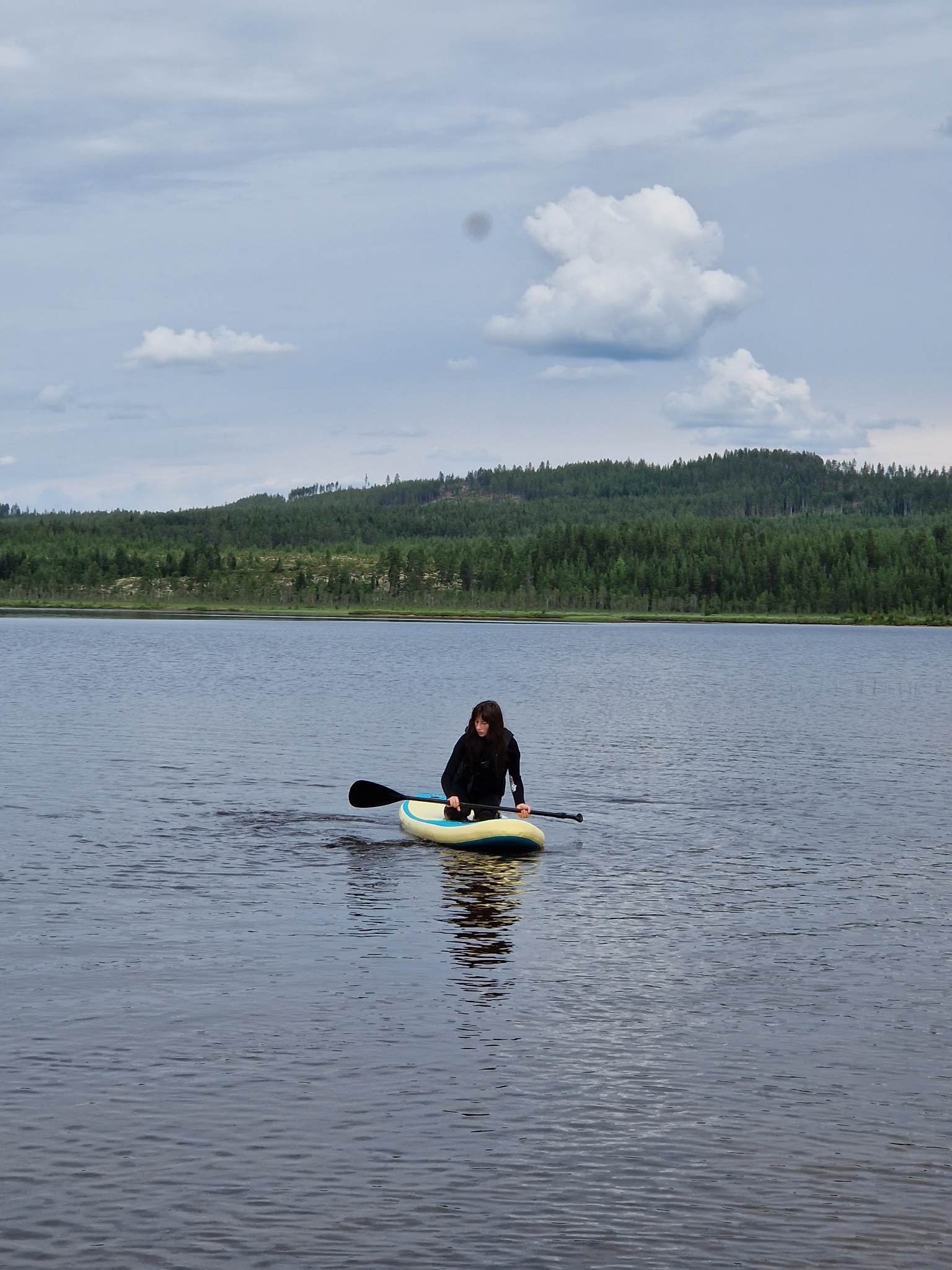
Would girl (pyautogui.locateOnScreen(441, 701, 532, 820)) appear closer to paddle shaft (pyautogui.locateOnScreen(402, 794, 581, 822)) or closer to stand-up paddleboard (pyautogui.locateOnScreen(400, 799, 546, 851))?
paddle shaft (pyautogui.locateOnScreen(402, 794, 581, 822))

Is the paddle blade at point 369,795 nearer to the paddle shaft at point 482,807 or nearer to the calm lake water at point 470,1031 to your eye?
the calm lake water at point 470,1031

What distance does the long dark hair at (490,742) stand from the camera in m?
28.0

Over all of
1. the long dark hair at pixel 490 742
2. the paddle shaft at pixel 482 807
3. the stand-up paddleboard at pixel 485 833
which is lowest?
the stand-up paddleboard at pixel 485 833

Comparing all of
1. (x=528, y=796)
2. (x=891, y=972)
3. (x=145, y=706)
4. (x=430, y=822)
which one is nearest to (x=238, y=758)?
(x=528, y=796)

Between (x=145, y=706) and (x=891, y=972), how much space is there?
5340 cm

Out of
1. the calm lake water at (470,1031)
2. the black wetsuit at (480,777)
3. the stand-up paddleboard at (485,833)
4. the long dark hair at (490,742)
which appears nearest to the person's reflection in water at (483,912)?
the calm lake water at (470,1031)

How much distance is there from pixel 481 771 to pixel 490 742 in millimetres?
838

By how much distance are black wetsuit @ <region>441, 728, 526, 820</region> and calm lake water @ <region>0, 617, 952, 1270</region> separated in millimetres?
1402

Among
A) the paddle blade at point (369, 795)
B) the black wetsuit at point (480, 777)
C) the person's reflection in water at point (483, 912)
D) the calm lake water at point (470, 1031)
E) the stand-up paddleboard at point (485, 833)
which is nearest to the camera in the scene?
the calm lake water at point (470, 1031)

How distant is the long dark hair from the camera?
2798cm

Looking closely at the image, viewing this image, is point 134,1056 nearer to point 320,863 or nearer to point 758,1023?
point 758,1023

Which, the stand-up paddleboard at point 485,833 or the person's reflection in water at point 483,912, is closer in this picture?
the person's reflection in water at point 483,912

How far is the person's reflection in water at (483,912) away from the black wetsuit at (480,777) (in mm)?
1069

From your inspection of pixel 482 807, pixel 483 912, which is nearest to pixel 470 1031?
pixel 483 912
